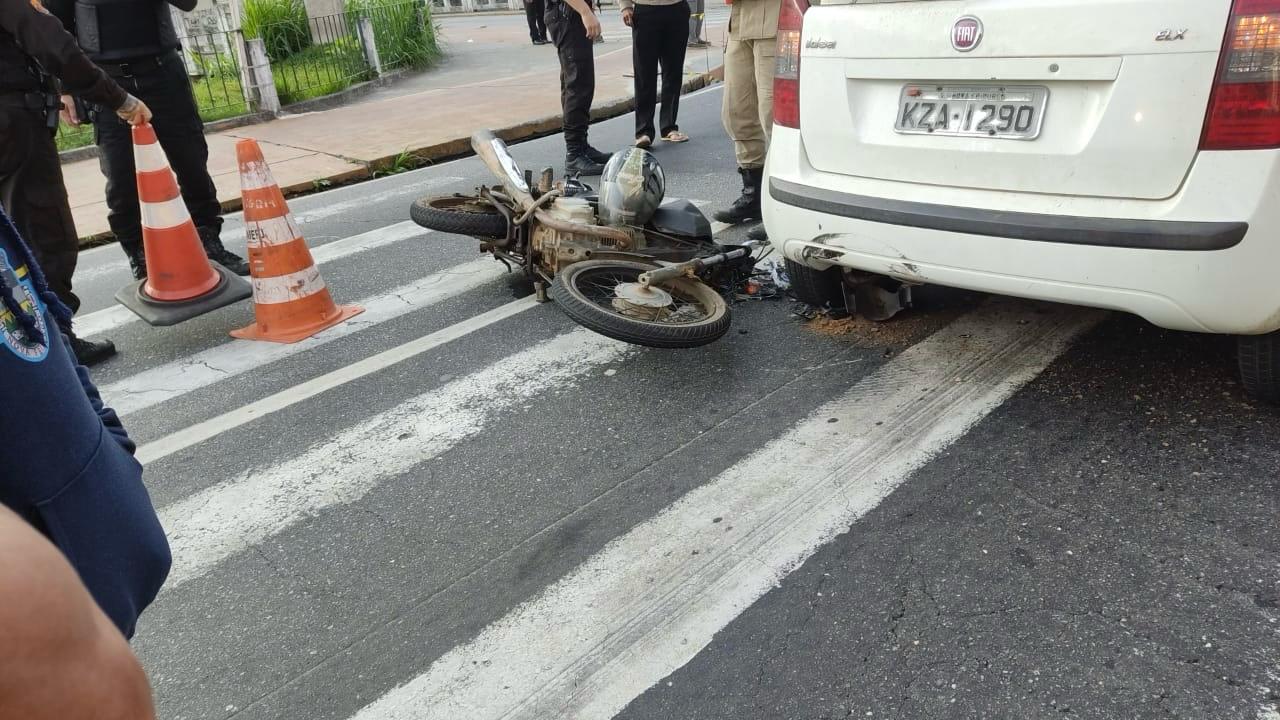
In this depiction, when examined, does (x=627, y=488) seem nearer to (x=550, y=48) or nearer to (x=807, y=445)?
(x=807, y=445)

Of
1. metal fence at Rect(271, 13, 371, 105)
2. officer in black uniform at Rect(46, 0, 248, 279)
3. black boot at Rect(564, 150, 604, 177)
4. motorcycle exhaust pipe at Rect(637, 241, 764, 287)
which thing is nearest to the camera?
motorcycle exhaust pipe at Rect(637, 241, 764, 287)

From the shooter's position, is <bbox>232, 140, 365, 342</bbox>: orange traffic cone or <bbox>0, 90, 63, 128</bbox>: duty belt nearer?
<bbox>0, 90, 63, 128</bbox>: duty belt

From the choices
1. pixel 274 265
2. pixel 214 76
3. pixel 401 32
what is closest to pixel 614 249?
pixel 274 265

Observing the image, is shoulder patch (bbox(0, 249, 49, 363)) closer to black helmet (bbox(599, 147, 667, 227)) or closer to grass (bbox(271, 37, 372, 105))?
black helmet (bbox(599, 147, 667, 227))

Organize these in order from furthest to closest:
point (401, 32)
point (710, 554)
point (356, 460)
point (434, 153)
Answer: point (401, 32)
point (434, 153)
point (356, 460)
point (710, 554)

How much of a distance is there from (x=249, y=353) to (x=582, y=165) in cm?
359

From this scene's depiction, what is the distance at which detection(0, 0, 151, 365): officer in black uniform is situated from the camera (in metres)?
3.87

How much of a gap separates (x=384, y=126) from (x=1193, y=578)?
9100mm

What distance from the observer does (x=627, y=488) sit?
2.92 meters

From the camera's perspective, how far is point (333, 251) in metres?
5.71

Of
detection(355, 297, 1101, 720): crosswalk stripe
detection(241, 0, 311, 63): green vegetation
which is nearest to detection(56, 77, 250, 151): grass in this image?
detection(241, 0, 311, 63): green vegetation

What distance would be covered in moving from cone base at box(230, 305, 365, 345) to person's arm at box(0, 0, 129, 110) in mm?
1263

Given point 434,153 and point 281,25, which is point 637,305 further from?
point 281,25

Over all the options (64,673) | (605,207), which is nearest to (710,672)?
(64,673)
